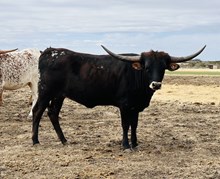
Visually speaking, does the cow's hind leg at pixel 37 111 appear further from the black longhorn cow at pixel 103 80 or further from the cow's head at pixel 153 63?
the cow's head at pixel 153 63

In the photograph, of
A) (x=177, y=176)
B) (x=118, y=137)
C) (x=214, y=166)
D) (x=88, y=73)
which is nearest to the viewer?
(x=177, y=176)

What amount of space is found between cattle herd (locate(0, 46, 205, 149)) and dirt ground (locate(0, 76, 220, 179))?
56 cm

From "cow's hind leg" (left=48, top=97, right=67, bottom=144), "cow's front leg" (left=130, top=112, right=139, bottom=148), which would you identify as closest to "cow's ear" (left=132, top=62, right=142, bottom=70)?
"cow's front leg" (left=130, top=112, right=139, bottom=148)

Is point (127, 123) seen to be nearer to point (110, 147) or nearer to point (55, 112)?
point (110, 147)

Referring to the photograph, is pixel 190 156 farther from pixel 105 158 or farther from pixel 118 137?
pixel 118 137

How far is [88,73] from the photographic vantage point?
33.8ft

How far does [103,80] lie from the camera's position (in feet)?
33.3

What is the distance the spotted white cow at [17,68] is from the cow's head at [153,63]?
4.81 metres

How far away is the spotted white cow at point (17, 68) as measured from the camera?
13875 millimetres

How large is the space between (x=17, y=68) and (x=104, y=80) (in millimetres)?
4459

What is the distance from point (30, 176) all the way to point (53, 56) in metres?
3.13

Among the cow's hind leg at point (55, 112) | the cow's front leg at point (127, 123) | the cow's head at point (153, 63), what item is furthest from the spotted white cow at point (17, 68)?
the cow's head at point (153, 63)

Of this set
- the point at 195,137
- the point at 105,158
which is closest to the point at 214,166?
Answer: the point at 105,158

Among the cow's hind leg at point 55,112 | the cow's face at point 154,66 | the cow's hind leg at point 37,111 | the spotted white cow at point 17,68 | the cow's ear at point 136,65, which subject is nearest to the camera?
the cow's face at point 154,66
